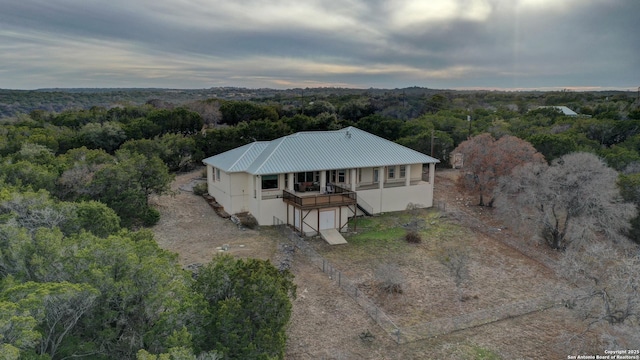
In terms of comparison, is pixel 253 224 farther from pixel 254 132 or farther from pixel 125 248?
pixel 254 132

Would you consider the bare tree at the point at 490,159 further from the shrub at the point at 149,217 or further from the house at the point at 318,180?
the shrub at the point at 149,217

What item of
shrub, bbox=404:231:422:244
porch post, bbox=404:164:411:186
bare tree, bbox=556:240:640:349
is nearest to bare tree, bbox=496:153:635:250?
shrub, bbox=404:231:422:244

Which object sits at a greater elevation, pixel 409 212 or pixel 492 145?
pixel 492 145

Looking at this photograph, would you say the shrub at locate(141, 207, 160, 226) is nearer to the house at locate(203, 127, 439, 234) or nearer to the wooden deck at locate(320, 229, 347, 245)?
the house at locate(203, 127, 439, 234)

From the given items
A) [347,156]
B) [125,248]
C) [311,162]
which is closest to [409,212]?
[347,156]

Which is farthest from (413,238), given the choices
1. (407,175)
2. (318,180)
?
(318,180)

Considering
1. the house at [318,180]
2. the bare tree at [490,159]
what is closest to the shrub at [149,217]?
the house at [318,180]
